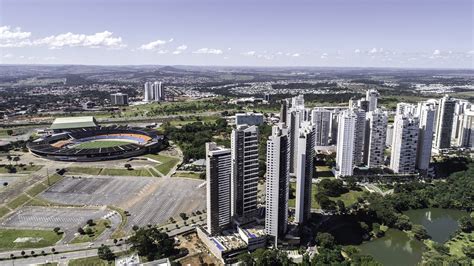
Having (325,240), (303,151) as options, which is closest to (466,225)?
(325,240)

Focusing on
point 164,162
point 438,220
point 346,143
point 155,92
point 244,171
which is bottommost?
point 438,220

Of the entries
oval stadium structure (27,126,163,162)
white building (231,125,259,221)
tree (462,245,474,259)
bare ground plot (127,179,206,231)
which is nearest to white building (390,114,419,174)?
tree (462,245,474,259)

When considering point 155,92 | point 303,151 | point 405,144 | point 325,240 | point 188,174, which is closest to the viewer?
point 325,240

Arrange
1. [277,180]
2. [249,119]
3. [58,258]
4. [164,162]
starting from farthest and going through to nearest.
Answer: [249,119], [164,162], [277,180], [58,258]

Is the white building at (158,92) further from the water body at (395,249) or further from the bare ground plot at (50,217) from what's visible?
the water body at (395,249)

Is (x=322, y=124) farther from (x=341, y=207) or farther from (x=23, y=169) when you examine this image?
(x=23, y=169)

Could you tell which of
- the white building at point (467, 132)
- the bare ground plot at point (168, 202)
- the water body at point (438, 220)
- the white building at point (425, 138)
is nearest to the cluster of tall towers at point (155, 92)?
the bare ground plot at point (168, 202)
